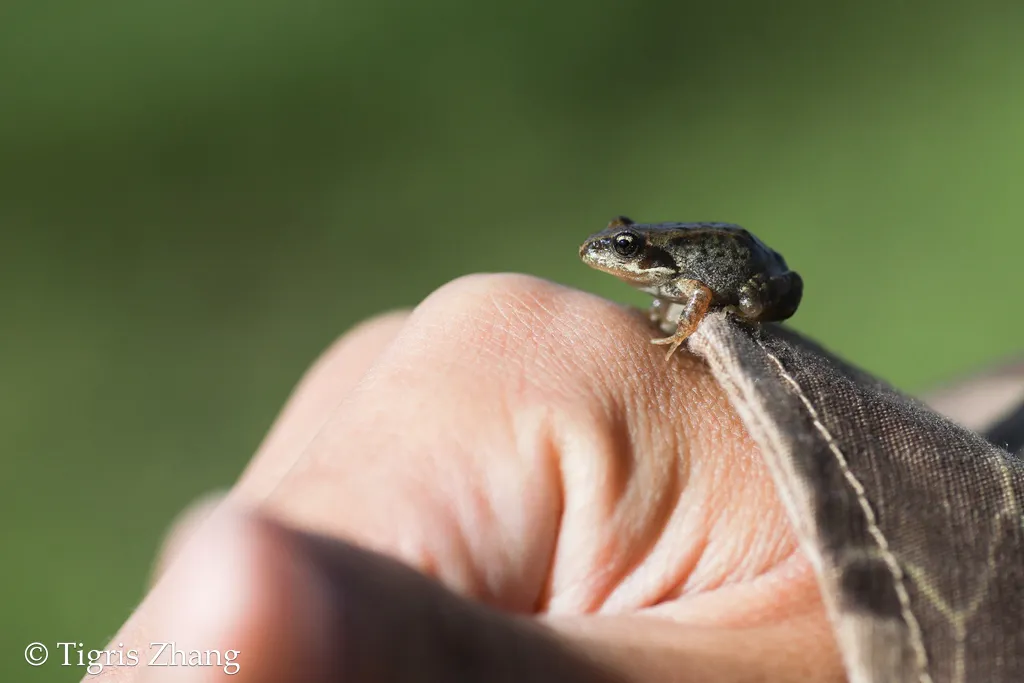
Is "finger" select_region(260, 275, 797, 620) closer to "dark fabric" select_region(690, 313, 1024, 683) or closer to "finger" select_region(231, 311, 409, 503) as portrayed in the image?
"dark fabric" select_region(690, 313, 1024, 683)

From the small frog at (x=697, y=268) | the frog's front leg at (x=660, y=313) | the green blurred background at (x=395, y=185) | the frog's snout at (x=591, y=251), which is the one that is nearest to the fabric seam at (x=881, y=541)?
the small frog at (x=697, y=268)

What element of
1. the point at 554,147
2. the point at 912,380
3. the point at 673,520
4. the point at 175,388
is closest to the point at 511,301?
the point at 673,520

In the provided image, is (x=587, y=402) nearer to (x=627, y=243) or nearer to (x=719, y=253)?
(x=719, y=253)

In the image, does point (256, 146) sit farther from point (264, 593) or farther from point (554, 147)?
point (264, 593)
